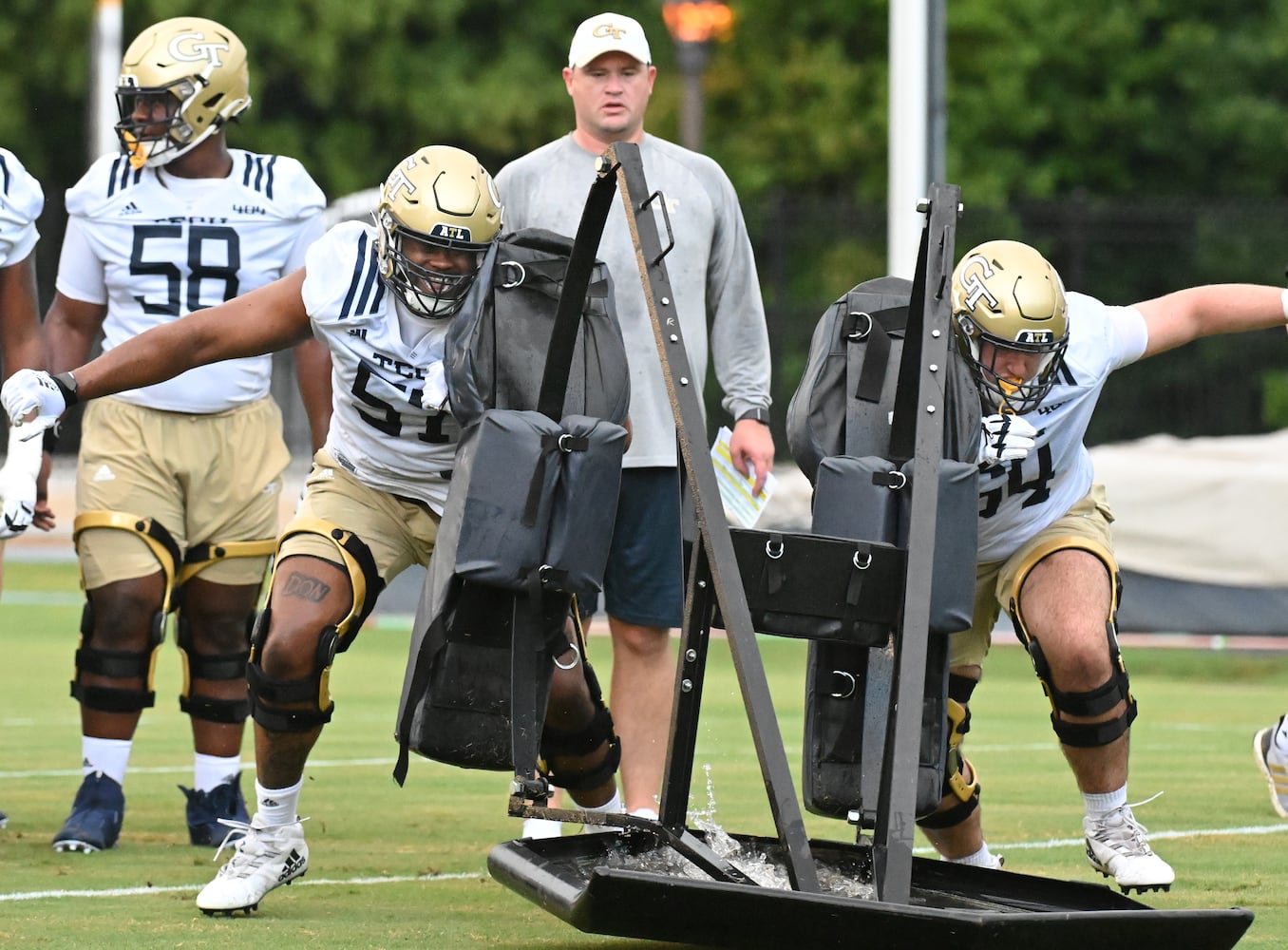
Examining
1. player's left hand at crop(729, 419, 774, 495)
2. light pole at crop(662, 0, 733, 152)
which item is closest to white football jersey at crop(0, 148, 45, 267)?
player's left hand at crop(729, 419, 774, 495)

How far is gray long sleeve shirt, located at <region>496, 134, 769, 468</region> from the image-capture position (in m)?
6.92

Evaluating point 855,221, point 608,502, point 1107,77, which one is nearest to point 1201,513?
point 855,221

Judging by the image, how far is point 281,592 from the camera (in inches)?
223

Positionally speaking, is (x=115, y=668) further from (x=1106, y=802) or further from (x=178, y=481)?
(x=1106, y=802)

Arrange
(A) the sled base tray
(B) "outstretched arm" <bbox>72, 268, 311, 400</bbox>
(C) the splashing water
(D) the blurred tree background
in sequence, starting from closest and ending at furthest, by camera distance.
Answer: (A) the sled base tray < (C) the splashing water < (B) "outstretched arm" <bbox>72, 268, 311, 400</bbox> < (D) the blurred tree background

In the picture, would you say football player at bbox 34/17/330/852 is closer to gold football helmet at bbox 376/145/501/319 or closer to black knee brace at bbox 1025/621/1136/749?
gold football helmet at bbox 376/145/501/319

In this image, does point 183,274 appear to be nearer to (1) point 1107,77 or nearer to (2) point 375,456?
(2) point 375,456

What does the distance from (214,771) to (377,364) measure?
6.25ft

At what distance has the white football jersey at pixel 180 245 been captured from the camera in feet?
23.2

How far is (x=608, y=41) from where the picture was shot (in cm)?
701

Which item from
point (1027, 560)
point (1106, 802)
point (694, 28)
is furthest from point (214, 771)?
point (694, 28)

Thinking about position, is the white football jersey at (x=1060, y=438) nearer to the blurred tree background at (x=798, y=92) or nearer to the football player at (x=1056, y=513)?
the football player at (x=1056, y=513)

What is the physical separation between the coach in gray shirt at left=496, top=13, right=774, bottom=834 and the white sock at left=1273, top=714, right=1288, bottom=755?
1.68 meters

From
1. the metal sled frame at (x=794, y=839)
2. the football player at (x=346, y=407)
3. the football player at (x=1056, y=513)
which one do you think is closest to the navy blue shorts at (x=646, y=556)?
the football player at (x=346, y=407)
